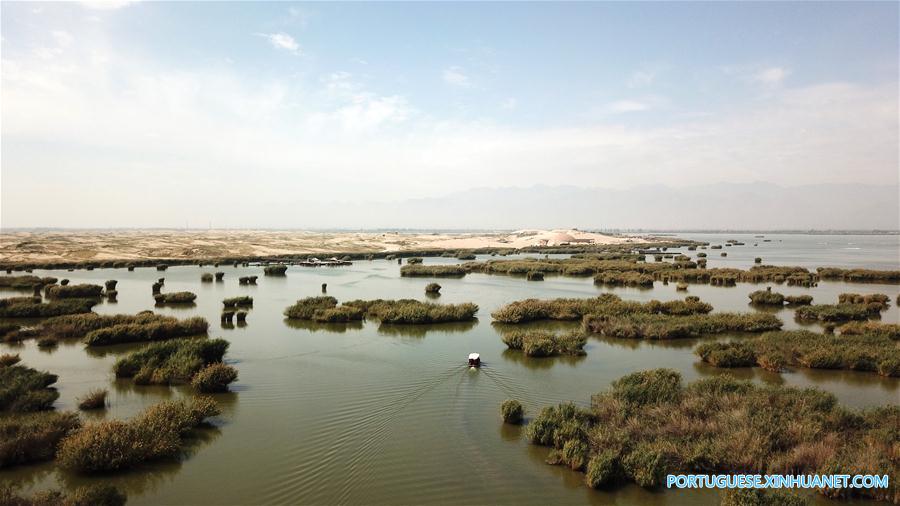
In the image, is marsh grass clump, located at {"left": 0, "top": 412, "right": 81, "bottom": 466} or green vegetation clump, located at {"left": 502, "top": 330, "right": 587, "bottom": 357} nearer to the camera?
marsh grass clump, located at {"left": 0, "top": 412, "right": 81, "bottom": 466}

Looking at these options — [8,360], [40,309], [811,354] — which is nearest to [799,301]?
[811,354]

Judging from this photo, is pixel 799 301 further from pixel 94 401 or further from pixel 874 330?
pixel 94 401

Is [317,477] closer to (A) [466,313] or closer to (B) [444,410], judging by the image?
(B) [444,410]

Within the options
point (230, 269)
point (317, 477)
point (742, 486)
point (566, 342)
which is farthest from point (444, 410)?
point (230, 269)

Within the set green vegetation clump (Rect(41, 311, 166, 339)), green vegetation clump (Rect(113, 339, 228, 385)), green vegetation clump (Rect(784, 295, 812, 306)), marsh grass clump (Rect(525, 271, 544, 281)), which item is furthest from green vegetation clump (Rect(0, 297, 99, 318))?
green vegetation clump (Rect(784, 295, 812, 306))

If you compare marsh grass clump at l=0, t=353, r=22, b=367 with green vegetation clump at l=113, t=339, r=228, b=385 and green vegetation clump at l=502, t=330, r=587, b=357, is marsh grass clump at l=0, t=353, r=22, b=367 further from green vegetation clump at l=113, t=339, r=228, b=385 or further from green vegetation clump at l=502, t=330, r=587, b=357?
green vegetation clump at l=502, t=330, r=587, b=357

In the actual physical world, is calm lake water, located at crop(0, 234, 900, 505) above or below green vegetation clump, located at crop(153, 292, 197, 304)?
below
